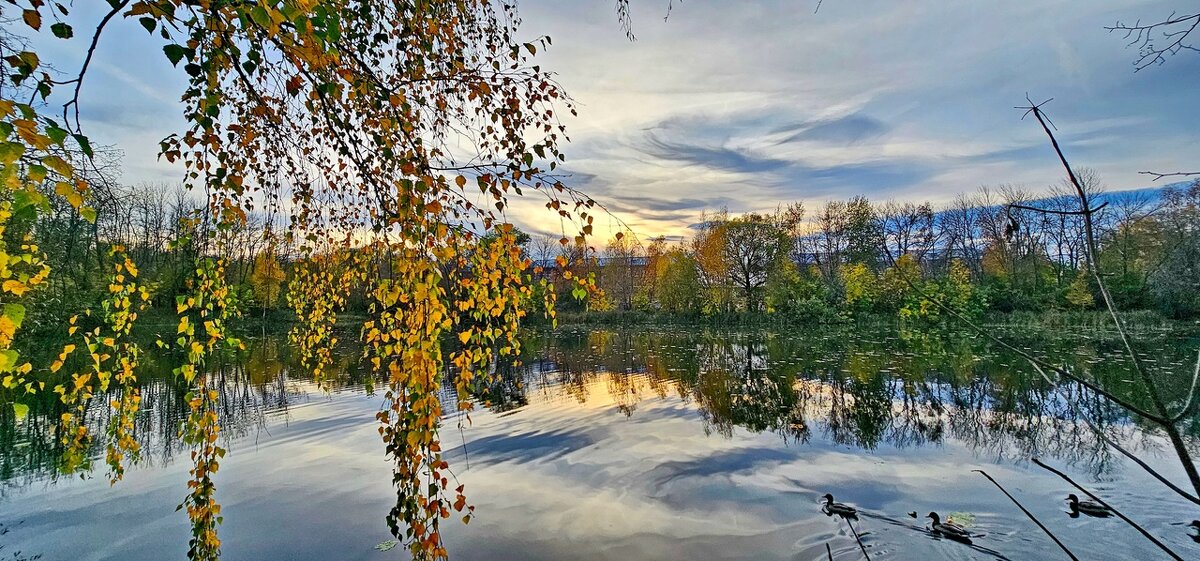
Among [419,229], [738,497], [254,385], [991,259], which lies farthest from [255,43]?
[991,259]

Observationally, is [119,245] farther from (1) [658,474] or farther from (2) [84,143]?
(1) [658,474]

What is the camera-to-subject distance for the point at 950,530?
535cm

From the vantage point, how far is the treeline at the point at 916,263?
2741 centimetres

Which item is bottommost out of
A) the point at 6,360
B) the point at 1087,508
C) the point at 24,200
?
the point at 1087,508

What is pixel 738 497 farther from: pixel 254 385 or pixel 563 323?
pixel 563 323

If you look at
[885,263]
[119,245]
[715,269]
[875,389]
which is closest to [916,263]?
[885,263]

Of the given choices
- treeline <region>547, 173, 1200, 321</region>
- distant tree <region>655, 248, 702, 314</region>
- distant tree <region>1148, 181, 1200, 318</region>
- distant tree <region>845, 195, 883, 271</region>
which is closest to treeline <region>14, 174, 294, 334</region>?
treeline <region>547, 173, 1200, 321</region>

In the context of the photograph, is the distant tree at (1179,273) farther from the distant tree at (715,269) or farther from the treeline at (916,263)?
the distant tree at (715,269)

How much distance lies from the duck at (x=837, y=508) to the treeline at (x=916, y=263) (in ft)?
70.2

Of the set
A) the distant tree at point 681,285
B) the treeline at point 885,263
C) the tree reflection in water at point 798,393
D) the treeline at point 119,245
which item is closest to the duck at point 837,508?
the tree reflection in water at point 798,393

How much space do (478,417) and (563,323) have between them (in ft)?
102

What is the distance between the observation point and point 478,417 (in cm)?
1100

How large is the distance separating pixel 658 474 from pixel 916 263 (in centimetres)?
3831

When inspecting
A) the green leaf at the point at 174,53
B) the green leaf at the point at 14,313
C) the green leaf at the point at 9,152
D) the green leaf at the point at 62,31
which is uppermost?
the green leaf at the point at 62,31
